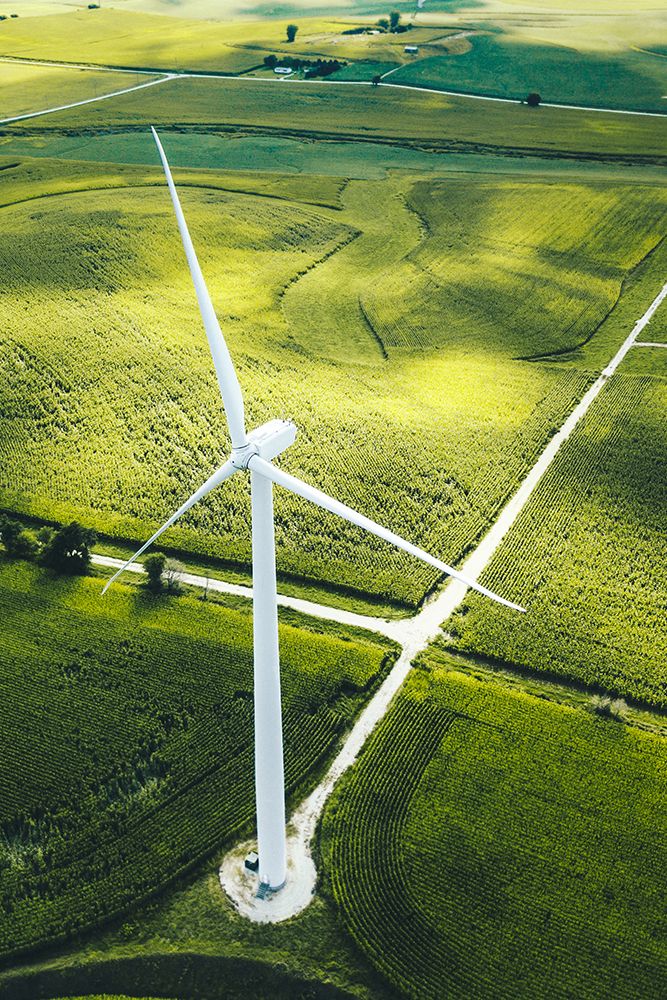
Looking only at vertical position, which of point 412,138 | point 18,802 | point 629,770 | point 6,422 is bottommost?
point 629,770

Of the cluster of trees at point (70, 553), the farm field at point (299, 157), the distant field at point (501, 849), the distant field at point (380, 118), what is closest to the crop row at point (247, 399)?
the cluster of trees at point (70, 553)

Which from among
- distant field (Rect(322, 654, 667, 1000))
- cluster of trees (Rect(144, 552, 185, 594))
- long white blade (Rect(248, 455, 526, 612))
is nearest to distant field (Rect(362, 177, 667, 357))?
cluster of trees (Rect(144, 552, 185, 594))

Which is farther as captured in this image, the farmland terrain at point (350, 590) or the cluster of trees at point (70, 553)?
the cluster of trees at point (70, 553)

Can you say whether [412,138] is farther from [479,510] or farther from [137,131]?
[479,510]

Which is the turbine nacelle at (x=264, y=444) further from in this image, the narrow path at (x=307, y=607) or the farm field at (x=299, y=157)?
the farm field at (x=299, y=157)

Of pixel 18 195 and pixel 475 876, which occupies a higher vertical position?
pixel 18 195

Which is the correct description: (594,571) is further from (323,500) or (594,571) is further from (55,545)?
(55,545)

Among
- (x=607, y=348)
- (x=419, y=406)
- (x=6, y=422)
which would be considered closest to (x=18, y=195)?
(x=6, y=422)

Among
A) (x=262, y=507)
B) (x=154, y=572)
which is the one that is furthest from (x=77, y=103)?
(x=262, y=507)
